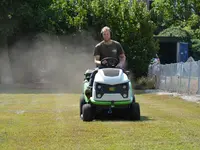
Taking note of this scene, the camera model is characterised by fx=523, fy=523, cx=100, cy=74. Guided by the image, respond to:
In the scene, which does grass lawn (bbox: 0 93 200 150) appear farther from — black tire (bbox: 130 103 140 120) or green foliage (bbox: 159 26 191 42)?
green foliage (bbox: 159 26 191 42)

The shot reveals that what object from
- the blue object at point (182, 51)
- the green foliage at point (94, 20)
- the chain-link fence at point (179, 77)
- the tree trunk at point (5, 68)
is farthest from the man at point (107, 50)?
the blue object at point (182, 51)

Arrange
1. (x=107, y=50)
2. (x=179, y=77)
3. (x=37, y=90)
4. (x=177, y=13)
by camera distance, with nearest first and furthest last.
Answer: (x=107, y=50) → (x=179, y=77) → (x=37, y=90) → (x=177, y=13)

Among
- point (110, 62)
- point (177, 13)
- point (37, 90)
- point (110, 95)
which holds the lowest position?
point (37, 90)

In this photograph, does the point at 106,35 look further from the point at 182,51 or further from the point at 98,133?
the point at 182,51

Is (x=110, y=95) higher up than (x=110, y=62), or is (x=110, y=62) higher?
(x=110, y=62)

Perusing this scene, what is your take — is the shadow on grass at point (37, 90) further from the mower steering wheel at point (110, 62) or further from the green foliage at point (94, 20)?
the mower steering wheel at point (110, 62)

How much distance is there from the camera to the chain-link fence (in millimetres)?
20078

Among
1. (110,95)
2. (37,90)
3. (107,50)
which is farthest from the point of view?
(37,90)

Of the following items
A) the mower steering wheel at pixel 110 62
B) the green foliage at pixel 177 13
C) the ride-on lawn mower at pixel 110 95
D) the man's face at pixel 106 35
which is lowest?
the green foliage at pixel 177 13

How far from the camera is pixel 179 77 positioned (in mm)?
22531

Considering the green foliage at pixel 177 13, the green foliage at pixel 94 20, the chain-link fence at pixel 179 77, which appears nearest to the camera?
the chain-link fence at pixel 179 77

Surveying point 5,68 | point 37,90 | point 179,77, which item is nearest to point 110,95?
point 179,77

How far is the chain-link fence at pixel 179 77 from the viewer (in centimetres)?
2008

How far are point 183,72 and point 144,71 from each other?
8.06 meters
